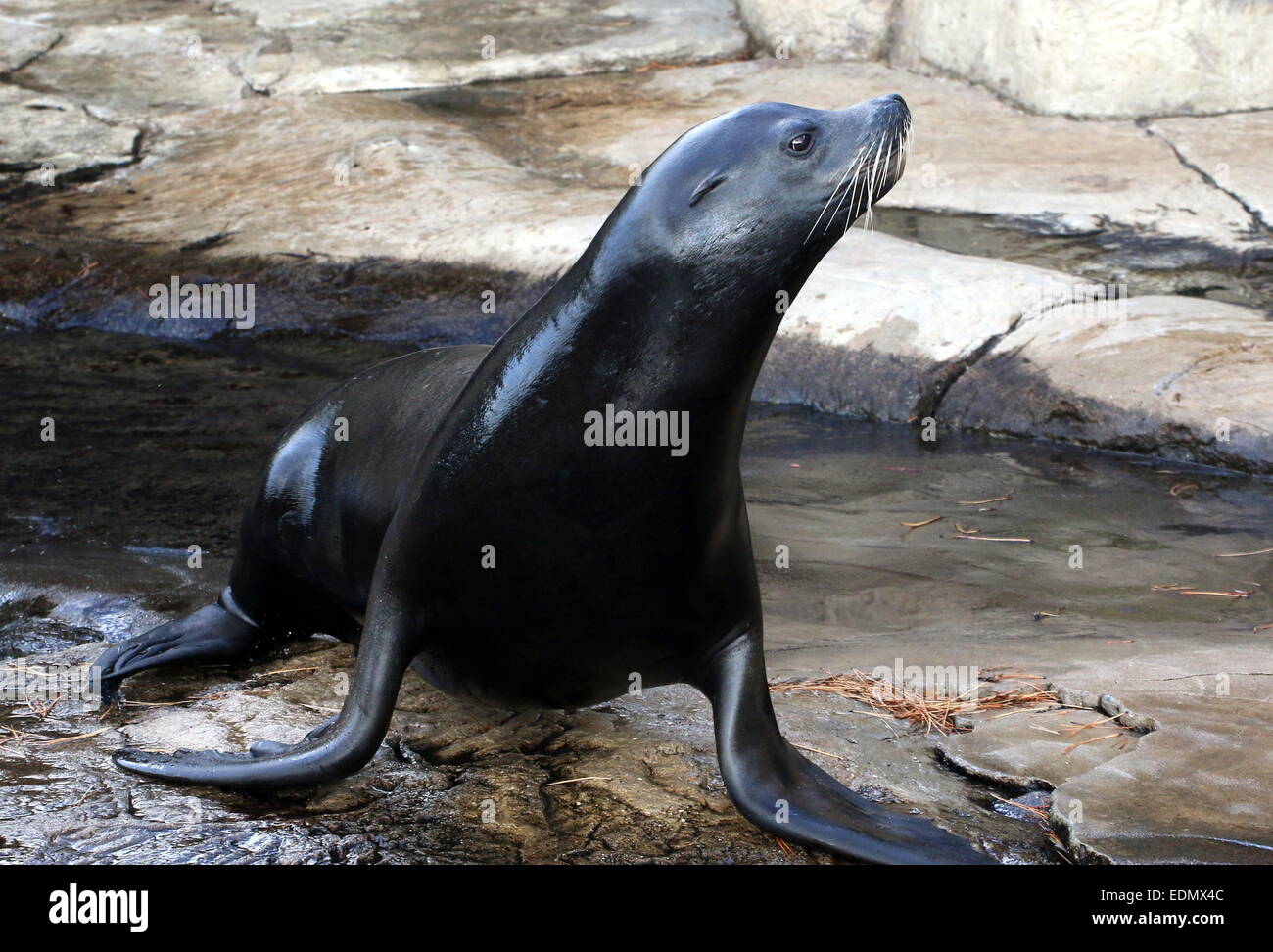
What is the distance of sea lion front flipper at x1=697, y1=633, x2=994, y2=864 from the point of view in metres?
2.46

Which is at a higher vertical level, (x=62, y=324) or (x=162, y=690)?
(x=162, y=690)

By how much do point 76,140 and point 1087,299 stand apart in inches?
265

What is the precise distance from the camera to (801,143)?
2.61 m

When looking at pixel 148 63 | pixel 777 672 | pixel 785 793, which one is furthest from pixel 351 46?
pixel 785 793

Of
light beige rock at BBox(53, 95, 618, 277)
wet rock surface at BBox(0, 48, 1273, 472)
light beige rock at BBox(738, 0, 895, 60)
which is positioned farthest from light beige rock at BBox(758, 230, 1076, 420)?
light beige rock at BBox(738, 0, 895, 60)

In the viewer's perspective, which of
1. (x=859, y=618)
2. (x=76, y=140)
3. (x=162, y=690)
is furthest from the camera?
(x=76, y=140)

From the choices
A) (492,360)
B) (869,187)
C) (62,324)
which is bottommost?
(62,324)

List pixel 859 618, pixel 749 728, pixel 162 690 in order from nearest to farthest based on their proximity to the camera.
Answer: pixel 749 728 → pixel 162 690 → pixel 859 618

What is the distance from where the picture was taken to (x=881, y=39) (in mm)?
11469

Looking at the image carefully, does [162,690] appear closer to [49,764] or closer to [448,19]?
[49,764]

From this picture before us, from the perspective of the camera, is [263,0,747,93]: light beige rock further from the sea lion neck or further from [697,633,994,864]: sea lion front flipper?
[697,633,994,864]: sea lion front flipper

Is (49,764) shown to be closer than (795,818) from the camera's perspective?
No

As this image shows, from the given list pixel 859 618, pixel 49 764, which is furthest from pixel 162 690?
pixel 859 618

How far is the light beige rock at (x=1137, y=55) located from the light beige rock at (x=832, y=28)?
136 centimetres
